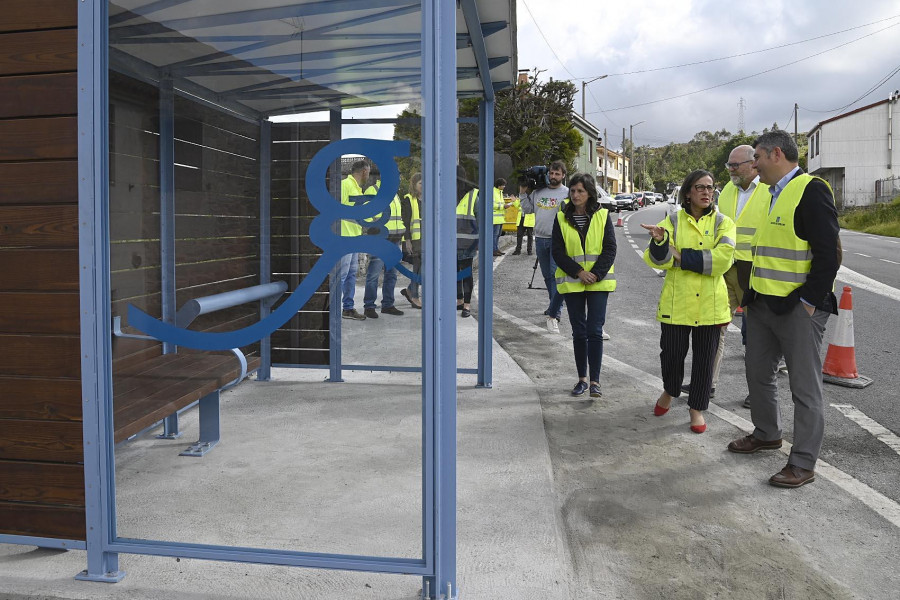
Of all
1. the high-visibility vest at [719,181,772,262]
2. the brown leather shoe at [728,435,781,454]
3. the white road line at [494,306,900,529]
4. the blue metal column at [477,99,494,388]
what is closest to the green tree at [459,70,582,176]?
the white road line at [494,306,900,529]

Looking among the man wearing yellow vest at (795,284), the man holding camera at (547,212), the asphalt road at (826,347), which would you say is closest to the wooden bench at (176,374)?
the man wearing yellow vest at (795,284)

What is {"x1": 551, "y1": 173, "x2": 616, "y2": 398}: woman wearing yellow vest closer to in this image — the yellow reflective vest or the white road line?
the yellow reflective vest

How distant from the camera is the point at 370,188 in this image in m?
3.01

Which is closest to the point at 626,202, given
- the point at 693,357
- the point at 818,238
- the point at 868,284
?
the point at 868,284

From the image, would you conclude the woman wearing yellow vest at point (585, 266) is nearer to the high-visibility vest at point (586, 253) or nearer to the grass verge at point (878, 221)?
the high-visibility vest at point (586, 253)

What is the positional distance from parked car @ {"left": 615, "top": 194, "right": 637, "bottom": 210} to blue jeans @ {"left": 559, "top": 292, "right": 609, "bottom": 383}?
54.0 meters

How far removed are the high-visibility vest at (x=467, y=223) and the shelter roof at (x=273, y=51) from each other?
2.60m

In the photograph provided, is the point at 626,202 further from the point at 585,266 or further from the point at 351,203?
the point at 351,203

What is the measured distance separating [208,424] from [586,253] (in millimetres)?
3269

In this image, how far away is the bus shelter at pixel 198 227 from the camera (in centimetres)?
297

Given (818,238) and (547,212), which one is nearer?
(818,238)

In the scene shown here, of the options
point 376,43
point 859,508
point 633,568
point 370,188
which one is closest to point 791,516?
point 859,508

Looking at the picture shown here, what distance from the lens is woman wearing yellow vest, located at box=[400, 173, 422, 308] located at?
2930mm

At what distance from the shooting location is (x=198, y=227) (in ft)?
10.6
